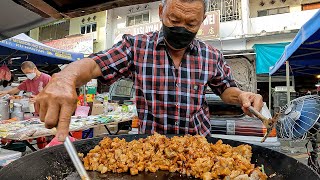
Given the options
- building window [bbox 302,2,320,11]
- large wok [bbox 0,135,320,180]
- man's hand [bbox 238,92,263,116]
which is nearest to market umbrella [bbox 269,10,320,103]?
man's hand [bbox 238,92,263,116]

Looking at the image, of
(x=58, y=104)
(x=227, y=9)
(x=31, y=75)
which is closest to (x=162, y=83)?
(x=58, y=104)

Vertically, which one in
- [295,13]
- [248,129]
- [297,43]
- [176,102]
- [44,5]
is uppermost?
[295,13]

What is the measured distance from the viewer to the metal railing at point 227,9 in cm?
1369

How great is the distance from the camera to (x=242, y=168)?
155cm

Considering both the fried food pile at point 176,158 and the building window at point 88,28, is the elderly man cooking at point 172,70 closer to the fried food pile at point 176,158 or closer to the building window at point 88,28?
the fried food pile at point 176,158

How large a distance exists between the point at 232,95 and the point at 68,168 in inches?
60.4

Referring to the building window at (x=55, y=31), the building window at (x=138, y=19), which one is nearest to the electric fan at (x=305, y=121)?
the building window at (x=138, y=19)

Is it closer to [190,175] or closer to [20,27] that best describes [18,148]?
[20,27]

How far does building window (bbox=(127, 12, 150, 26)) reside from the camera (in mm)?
16642

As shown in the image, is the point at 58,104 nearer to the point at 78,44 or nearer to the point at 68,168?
the point at 68,168

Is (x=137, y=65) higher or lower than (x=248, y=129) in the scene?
higher

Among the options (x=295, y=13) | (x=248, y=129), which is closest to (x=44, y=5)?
(x=248, y=129)

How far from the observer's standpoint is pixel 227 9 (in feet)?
45.9

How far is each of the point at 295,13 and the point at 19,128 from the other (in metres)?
13.4
